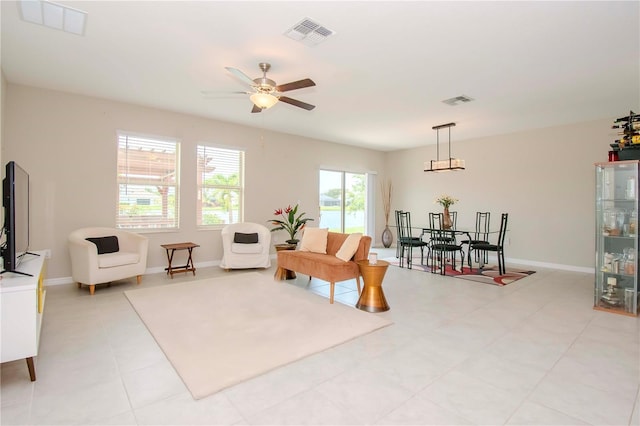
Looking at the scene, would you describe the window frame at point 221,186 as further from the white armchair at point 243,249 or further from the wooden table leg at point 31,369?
the wooden table leg at point 31,369

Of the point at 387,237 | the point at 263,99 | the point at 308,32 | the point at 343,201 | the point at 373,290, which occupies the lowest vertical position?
the point at 373,290

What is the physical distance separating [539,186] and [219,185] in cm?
628

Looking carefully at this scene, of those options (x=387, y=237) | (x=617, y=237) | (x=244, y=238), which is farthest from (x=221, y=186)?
(x=617, y=237)

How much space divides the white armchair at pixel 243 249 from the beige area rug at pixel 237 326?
0.95 meters

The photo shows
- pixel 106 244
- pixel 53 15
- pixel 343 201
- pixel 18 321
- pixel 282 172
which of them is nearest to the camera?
pixel 18 321

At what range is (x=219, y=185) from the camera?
627cm

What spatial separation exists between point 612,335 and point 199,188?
5.97 m

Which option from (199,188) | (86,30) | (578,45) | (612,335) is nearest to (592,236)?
(612,335)

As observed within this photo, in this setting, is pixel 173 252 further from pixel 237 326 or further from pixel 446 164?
pixel 446 164

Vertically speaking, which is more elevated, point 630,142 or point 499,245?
point 630,142

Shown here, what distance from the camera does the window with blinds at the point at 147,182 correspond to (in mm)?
5250

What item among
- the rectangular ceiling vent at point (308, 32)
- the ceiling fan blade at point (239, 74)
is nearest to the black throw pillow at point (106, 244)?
the ceiling fan blade at point (239, 74)

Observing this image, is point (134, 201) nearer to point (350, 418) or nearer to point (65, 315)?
point (65, 315)

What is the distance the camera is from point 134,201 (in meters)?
5.36
